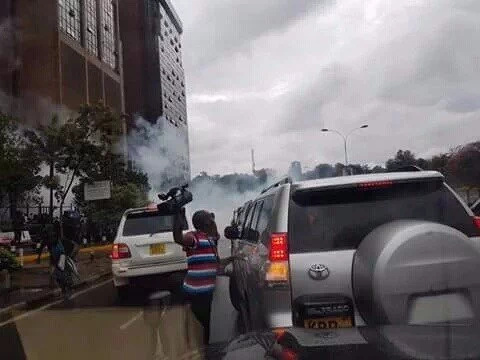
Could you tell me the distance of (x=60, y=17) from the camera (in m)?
12.8

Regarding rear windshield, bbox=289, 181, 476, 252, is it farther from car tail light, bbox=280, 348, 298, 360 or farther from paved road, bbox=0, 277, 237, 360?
car tail light, bbox=280, 348, 298, 360

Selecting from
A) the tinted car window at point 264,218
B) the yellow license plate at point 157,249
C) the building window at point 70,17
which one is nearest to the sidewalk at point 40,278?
the yellow license plate at point 157,249

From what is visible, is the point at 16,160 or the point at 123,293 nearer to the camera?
the point at 123,293

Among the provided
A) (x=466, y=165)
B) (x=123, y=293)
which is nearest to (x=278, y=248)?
(x=123, y=293)

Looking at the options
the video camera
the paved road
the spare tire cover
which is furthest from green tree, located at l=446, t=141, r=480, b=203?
the spare tire cover

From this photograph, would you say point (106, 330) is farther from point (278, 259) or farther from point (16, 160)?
point (16, 160)

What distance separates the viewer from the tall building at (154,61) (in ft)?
37.7

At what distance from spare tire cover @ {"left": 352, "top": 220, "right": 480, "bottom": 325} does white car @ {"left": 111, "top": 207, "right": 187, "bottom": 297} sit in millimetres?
5752

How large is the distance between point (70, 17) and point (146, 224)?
19.1 ft

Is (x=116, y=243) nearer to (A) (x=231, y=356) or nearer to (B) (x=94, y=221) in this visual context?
(B) (x=94, y=221)

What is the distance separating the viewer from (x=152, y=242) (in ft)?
30.3

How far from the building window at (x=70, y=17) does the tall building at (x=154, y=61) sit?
1229mm

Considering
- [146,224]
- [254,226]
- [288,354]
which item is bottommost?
[288,354]

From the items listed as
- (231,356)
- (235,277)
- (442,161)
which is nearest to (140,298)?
(235,277)
